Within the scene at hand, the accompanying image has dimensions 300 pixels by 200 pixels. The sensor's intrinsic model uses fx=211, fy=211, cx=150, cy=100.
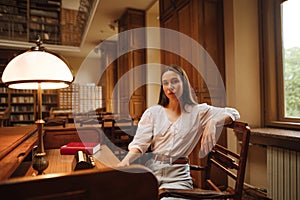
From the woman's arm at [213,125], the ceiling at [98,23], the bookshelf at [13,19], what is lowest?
the woman's arm at [213,125]

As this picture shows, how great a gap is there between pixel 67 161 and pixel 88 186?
0.87 metres

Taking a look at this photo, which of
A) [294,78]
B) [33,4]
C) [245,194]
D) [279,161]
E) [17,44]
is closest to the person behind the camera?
[279,161]

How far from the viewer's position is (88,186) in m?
0.54

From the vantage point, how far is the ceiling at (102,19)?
4391 millimetres

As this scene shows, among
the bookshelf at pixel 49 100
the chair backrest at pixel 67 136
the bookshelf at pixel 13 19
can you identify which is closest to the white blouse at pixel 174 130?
the chair backrest at pixel 67 136

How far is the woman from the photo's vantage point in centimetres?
115

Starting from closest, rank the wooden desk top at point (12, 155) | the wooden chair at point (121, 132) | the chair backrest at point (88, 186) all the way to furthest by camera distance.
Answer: the chair backrest at point (88, 186)
the wooden desk top at point (12, 155)
the wooden chair at point (121, 132)

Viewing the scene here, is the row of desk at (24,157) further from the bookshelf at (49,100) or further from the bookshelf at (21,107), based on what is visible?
the bookshelf at (49,100)

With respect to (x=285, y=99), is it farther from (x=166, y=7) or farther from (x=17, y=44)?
(x=17, y=44)

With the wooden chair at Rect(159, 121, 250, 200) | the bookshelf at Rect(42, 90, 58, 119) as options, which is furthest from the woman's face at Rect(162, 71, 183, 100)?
the bookshelf at Rect(42, 90, 58, 119)

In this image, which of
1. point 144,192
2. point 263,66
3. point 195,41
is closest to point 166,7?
point 195,41

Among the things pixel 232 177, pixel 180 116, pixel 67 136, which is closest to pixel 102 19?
pixel 67 136

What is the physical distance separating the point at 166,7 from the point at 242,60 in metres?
1.65

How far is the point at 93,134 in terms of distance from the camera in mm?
1951
